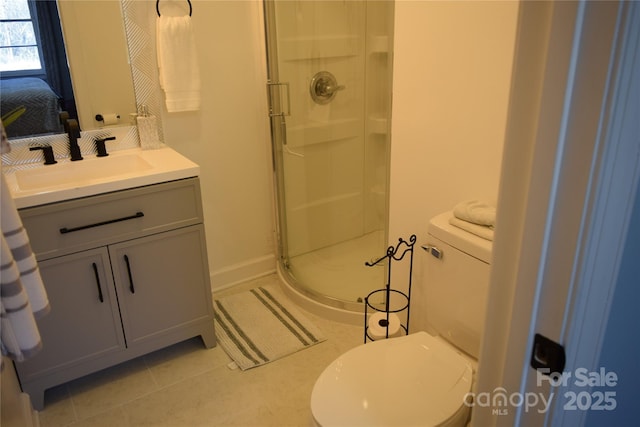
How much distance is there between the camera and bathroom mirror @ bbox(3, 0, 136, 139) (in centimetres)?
211

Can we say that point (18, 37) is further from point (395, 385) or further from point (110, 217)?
point (395, 385)

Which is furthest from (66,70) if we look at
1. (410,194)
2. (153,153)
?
(410,194)

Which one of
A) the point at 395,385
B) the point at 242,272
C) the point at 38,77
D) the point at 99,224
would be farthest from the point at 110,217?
the point at 395,385

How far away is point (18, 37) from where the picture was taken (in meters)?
2.00

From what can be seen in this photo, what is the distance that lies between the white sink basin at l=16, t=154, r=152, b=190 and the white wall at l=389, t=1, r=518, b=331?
43.3 inches

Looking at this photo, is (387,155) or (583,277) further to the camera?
(387,155)

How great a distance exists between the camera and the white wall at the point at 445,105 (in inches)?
60.1

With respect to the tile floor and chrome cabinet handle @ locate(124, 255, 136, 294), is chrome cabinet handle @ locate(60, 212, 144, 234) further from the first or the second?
the tile floor

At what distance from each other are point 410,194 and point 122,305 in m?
1.27

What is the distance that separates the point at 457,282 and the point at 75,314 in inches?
57.9

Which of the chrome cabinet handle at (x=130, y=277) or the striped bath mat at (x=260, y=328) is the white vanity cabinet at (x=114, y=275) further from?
the striped bath mat at (x=260, y=328)

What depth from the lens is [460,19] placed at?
1.58 meters

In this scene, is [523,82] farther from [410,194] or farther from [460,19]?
[410,194]

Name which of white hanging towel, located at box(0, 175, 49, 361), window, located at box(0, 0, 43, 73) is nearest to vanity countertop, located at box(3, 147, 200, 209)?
window, located at box(0, 0, 43, 73)
